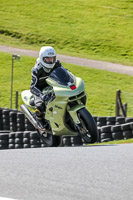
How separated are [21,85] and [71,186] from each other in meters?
21.6

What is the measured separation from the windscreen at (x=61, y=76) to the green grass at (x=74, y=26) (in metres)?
23.0

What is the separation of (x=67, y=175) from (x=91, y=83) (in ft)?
68.9

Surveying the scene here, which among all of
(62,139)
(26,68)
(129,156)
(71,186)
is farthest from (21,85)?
(71,186)

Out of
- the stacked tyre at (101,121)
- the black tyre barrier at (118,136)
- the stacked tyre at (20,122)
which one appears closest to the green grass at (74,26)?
the stacked tyre at (20,122)

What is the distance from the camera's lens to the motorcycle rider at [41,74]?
10.2m

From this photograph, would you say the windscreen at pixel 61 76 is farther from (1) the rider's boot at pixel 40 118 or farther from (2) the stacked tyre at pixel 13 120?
(2) the stacked tyre at pixel 13 120

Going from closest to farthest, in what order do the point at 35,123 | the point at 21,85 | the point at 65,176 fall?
the point at 65,176
the point at 35,123
the point at 21,85

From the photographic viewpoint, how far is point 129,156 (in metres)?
7.43

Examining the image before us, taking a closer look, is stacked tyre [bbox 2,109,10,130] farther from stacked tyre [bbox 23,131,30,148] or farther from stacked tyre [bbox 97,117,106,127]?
stacked tyre [bbox 23,131,30,148]

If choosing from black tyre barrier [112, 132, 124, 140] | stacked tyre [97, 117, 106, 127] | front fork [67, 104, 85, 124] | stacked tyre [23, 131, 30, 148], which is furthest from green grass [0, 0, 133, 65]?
front fork [67, 104, 85, 124]

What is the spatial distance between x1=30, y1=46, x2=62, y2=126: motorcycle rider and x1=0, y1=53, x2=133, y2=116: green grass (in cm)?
1085

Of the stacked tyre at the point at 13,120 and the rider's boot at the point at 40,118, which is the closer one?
the rider's boot at the point at 40,118

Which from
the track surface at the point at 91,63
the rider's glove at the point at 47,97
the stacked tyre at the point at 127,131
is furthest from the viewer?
the track surface at the point at 91,63

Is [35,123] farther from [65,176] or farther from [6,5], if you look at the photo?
[6,5]
